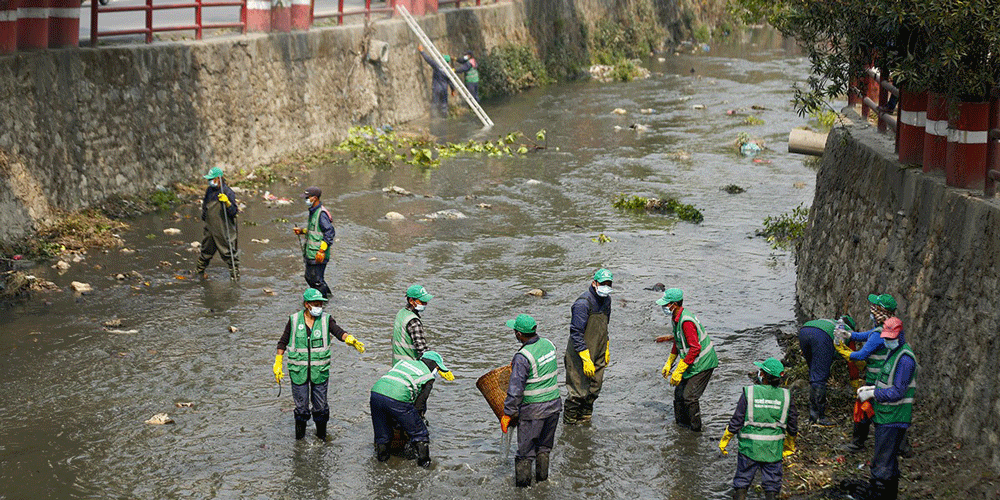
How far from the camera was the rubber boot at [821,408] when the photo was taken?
9711mm

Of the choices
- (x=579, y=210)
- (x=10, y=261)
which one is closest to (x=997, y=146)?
(x=579, y=210)

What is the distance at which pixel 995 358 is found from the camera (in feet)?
25.9

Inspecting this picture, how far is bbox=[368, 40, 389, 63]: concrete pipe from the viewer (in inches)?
964

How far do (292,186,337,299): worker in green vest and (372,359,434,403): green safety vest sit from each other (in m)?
4.32

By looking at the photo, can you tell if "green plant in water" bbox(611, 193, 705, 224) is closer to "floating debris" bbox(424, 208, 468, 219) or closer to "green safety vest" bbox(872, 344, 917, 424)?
"floating debris" bbox(424, 208, 468, 219)

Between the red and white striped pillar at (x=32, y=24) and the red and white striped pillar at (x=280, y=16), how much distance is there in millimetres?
6202

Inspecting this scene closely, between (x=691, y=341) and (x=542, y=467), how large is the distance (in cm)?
188

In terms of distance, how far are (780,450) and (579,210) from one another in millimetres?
10404

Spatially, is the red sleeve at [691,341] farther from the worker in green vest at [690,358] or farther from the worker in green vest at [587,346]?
the worker in green vest at [587,346]

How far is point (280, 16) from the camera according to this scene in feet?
70.9

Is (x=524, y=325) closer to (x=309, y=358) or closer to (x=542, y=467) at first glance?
(x=542, y=467)

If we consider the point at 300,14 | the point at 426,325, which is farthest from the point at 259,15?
the point at 426,325

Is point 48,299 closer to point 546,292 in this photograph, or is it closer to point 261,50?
point 546,292

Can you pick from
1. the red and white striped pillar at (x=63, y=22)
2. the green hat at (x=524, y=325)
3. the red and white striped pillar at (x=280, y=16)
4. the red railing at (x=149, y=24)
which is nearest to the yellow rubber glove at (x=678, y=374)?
the green hat at (x=524, y=325)
